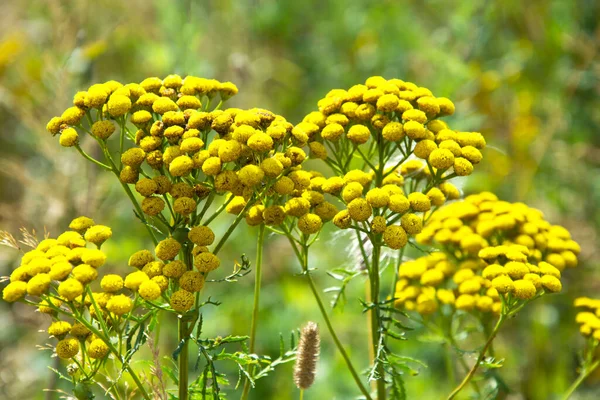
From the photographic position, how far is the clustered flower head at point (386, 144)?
6.68 feet

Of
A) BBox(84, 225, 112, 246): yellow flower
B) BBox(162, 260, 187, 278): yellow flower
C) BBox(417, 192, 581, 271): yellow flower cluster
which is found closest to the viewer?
BBox(162, 260, 187, 278): yellow flower

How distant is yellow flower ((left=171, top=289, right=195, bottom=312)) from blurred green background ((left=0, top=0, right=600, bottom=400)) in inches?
73.5

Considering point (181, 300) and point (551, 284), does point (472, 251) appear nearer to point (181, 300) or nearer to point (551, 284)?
point (551, 284)

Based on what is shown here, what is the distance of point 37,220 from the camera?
4699mm

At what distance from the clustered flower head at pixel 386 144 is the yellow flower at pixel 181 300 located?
0.54 m

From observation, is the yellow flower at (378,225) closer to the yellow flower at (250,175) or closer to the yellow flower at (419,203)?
the yellow flower at (419,203)

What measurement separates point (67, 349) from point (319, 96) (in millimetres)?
4500

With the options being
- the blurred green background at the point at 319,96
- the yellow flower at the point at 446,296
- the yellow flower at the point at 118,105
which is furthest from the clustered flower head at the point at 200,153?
the blurred green background at the point at 319,96

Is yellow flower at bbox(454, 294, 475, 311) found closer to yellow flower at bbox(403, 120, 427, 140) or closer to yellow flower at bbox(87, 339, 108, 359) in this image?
yellow flower at bbox(403, 120, 427, 140)

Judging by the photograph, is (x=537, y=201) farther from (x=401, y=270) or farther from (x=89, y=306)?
(x=89, y=306)

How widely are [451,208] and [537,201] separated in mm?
2867

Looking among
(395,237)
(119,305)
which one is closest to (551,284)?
(395,237)

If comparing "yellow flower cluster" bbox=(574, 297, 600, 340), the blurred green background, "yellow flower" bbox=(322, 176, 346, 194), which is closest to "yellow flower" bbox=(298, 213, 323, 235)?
"yellow flower" bbox=(322, 176, 346, 194)

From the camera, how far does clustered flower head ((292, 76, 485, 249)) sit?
2035mm
